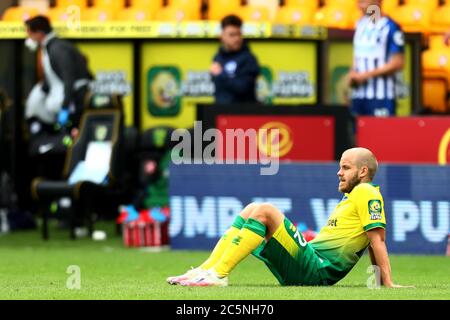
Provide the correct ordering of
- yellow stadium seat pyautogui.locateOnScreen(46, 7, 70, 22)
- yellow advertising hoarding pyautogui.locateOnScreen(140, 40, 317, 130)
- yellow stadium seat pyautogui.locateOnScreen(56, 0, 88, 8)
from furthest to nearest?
yellow stadium seat pyautogui.locateOnScreen(56, 0, 88, 8), yellow stadium seat pyautogui.locateOnScreen(46, 7, 70, 22), yellow advertising hoarding pyautogui.locateOnScreen(140, 40, 317, 130)

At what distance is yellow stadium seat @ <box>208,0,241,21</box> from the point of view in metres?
20.8

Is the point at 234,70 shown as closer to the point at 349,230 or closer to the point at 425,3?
the point at 425,3

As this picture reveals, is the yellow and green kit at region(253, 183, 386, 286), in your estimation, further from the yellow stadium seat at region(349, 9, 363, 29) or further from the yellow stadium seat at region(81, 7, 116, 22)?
the yellow stadium seat at region(81, 7, 116, 22)

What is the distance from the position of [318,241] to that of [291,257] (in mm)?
370

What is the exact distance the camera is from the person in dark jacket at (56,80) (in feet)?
55.7

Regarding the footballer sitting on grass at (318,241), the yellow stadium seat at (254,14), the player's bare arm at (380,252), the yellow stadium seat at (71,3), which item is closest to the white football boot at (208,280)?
the footballer sitting on grass at (318,241)

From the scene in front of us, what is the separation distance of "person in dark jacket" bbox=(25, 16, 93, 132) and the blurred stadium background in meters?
0.26

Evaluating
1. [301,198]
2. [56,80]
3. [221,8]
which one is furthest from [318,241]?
[221,8]

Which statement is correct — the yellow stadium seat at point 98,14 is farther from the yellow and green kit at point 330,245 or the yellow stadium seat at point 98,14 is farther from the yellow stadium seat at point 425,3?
the yellow and green kit at point 330,245

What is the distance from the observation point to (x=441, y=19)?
20375 millimetres

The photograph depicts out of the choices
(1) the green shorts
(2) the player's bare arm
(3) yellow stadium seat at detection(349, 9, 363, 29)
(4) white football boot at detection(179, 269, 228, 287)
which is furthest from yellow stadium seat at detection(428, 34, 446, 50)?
(4) white football boot at detection(179, 269, 228, 287)

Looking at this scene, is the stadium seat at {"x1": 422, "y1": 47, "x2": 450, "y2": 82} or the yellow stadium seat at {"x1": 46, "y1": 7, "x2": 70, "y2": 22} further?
the yellow stadium seat at {"x1": 46, "y1": 7, "x2": 70, "y2": 22}

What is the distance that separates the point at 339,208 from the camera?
10109 mm
